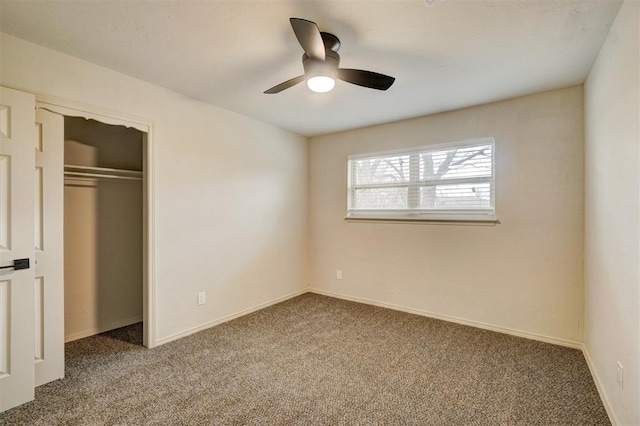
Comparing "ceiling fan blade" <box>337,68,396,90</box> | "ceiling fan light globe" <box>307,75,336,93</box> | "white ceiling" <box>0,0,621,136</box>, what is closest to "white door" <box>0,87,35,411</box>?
"white ceiling" <box>0,0,621,136</box>

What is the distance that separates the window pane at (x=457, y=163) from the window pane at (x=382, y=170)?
0.79ft

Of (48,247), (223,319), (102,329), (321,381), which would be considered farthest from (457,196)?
(102,329)

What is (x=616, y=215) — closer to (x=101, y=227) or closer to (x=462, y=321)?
(x=462, y=321)

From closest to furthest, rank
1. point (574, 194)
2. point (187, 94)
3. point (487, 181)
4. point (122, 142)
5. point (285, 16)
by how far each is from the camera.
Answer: point (285, 16), point (574, 194), point (187, 94), point (487, 181), point (122, 142)

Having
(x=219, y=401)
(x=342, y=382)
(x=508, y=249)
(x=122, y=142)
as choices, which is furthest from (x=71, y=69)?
(x=508, y=249)

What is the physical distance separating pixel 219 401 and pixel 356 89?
2676mm

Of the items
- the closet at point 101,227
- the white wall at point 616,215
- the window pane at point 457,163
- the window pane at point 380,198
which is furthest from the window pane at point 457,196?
the closet at point 101,227

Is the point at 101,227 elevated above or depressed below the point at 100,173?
below

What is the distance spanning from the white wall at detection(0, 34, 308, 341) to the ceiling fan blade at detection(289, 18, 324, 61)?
1.70 meters

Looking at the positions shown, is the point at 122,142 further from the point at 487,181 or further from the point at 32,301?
the point at 487,181

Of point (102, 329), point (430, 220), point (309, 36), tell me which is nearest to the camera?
point (309, 36)

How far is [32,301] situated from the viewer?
195 cm

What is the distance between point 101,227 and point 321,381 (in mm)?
2712

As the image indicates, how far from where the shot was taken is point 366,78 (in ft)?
6.58
